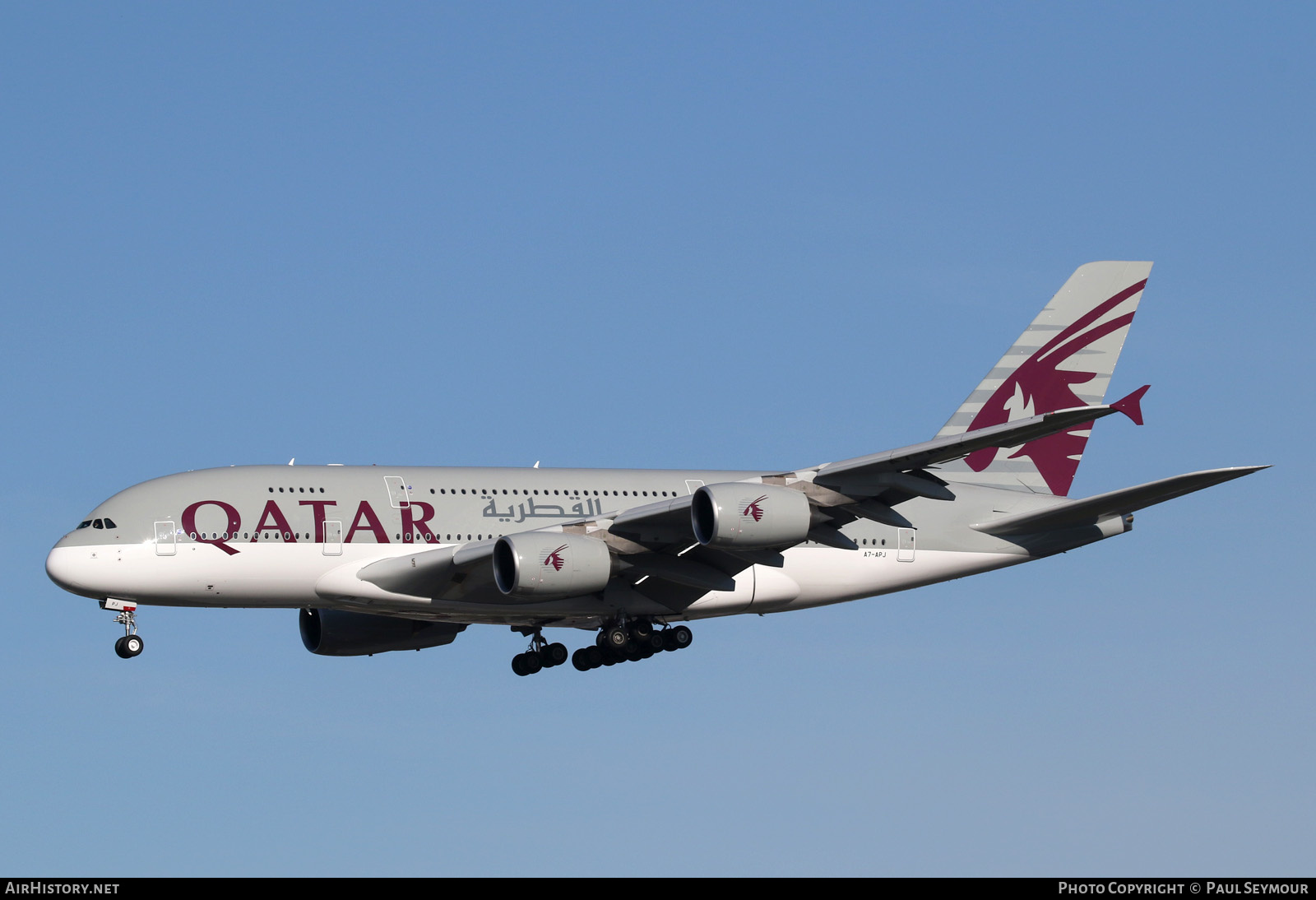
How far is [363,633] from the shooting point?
42938mm

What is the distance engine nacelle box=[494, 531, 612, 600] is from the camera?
35.5 m

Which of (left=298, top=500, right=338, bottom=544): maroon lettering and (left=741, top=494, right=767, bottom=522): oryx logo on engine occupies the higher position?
(left=298, top=500, right=338, bottom=544): maroon lettering

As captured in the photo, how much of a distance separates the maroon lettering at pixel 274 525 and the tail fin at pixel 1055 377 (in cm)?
1618

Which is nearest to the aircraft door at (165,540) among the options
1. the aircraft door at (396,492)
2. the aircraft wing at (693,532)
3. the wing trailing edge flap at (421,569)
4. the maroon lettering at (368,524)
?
the aircraft wing at (693,532)

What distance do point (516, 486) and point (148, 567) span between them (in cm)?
819

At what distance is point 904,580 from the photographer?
1646 inches

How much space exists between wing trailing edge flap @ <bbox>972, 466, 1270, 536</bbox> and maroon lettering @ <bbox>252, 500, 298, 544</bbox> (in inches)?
634

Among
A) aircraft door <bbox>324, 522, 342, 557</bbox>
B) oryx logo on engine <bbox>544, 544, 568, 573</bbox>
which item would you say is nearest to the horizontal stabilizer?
oryx logo on engine <bbox>544, 544, 568, 573</bbox>

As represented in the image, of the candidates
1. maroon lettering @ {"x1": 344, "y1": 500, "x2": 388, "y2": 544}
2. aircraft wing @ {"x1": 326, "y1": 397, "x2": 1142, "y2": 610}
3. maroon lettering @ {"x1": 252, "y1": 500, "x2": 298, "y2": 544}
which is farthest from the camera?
maroon lettering @ {"x1": 344, "y1": 500, "x2": 388, "y2": 544}

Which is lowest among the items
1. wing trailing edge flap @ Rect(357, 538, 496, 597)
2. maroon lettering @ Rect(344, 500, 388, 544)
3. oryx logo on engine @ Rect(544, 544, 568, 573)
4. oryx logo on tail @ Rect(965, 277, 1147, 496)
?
oryx logo on engine @ Rect(544, 544, 568, 573)

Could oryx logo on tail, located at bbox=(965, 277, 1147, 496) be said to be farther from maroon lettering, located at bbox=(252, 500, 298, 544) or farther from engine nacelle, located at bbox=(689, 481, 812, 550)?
maroon lettering, located at bbox=(252, 500, 298, 544)

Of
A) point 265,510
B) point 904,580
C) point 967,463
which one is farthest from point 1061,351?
point 265,510

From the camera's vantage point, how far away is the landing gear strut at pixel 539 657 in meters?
41.7

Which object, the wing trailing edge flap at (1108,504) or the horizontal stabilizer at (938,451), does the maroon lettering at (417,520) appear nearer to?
the horizontal stabilizer at (938,451)
